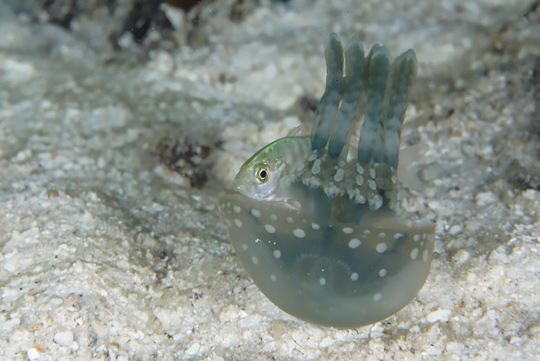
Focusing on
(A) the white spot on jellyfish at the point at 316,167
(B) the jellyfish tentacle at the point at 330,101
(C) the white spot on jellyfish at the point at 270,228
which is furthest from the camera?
(B) the jellyfish tentacle at the point at 330,101

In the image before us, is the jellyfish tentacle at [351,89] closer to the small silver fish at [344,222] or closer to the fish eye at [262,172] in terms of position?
the small silver fish at [344,222]

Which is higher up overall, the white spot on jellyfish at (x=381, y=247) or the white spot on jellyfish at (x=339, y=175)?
the white spot on jellyfish at (x=339, y=175)

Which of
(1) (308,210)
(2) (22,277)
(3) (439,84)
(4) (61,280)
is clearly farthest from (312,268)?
(3) (439,84)

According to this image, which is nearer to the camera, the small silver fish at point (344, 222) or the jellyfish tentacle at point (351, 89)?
the small silver fish at point (344, 222)

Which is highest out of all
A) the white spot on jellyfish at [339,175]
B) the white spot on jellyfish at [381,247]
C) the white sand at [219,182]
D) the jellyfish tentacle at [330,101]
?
the jellyfish tentacle at [330,101]

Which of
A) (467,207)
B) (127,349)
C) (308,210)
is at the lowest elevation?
(127,349)

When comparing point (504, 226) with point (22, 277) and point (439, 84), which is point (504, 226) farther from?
point (22, 277)

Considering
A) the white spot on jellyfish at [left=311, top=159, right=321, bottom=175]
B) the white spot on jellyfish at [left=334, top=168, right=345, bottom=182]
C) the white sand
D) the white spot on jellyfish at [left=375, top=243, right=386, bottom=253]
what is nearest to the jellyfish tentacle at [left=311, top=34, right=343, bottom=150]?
the white spot on jellyfish at [left=311, top=159, right=321, bottom=175]

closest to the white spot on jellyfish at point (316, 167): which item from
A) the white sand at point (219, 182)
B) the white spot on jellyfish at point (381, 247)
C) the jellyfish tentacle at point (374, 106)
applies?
the jellyfish tentacle at point (374, 106)
